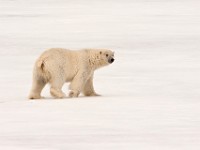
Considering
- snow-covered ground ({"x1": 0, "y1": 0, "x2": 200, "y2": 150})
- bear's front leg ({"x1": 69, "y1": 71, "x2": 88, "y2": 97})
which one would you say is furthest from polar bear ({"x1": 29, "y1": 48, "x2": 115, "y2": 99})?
snow-covered ground ({"x1": 0, "y1": 0, "x2": 200, "y2": 150})

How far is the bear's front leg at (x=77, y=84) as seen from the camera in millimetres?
8406

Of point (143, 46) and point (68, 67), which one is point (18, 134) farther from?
point (143, 46)

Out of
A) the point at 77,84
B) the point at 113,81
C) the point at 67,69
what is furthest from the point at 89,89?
the point at 113,81

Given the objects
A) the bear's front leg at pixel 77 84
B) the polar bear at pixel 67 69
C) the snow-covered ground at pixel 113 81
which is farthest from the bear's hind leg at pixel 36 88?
the bear's front leg at pixel 77 84

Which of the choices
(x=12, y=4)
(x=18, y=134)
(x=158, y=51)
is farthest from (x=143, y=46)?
(x=12, y=4)

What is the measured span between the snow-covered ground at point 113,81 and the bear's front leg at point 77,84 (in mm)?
304

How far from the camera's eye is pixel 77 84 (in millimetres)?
8422

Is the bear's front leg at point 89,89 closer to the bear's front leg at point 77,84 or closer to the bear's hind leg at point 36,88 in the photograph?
the bear's front leg at point 77,84

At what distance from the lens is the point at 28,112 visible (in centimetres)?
688

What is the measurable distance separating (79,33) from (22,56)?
12.5 feet

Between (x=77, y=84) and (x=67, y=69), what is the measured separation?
21 cm

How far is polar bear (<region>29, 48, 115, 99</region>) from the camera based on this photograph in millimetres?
8141

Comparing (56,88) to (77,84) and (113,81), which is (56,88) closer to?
(77,84)

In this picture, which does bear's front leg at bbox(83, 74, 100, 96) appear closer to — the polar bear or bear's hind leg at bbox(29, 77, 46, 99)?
the polar bear
